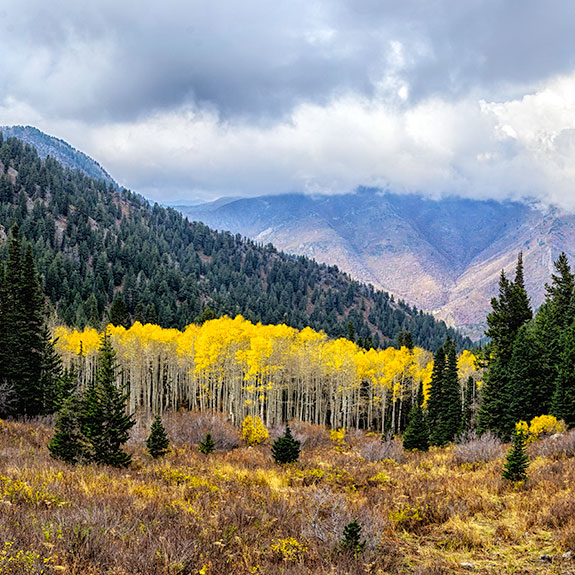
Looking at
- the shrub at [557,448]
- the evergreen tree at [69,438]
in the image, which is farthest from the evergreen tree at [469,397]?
the evergreen tree at [69,438]

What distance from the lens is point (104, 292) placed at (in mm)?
111312

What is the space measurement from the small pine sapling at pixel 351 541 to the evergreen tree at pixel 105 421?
9.95 metres

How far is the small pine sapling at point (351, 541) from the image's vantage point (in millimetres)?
7633

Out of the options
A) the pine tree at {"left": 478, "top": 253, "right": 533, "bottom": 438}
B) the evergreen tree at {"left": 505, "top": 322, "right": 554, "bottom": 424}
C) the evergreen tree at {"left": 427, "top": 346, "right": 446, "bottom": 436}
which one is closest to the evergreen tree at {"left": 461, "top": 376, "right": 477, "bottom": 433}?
the evergreen tree at {"left": 427, "top": 346, "right": 446, "bottom": 436}

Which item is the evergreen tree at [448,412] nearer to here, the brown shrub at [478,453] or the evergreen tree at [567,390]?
the evergreen tree at [567,390]

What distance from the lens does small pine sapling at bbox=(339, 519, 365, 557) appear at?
7633 mm

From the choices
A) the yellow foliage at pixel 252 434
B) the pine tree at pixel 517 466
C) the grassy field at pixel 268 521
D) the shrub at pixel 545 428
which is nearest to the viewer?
the grassy field at pixel 268 521

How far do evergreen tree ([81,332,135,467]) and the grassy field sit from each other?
1029 millimetres

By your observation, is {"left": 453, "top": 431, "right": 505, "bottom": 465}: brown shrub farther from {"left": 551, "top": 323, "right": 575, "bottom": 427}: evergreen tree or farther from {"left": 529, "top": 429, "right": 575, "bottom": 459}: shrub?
{"left": 551, "top": 323, "right": 575, "bottom": 427}: evergreen tree

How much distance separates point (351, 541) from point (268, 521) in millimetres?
1921

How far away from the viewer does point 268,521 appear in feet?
28.8

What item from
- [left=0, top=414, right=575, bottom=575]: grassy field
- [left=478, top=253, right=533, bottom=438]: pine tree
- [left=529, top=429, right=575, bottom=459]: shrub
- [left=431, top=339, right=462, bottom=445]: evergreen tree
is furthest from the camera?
[left=431, top=339, right=462, bottom=445]: evergreen tree

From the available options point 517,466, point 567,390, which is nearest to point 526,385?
point 567,390

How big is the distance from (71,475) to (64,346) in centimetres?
4937
